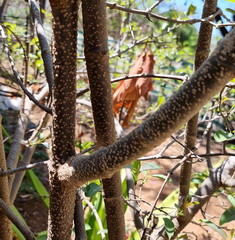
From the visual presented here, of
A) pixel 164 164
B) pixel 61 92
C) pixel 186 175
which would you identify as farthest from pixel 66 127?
pixel 164 164

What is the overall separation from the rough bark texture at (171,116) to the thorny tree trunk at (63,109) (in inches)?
2.1

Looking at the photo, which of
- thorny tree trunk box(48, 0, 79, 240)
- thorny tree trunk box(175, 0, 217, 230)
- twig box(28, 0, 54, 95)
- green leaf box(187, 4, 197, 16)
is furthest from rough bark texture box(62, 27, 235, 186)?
green leaf box(187, 4, 197, 16)

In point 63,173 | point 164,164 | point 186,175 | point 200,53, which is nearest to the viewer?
point 63,173

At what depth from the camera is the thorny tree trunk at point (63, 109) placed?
1.15ft

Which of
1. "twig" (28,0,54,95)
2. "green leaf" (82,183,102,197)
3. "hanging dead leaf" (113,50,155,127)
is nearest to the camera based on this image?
"twig" (28,0,54,95)

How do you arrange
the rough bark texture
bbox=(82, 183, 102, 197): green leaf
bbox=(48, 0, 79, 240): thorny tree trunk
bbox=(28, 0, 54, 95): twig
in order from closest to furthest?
the rough bark texture → bbox=(48, 0, 79, 240): thorny tree trunk → bbox=(28, 0, 54, 95): twig → bbox=(82, 183, 102, 197): green leaf

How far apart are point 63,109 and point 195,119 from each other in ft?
1.22

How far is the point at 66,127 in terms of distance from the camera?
0.40m

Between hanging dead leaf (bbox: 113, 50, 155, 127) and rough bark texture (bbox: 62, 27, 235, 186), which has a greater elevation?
hanging dead leaf (bbox: 113, 50, 155, 127)

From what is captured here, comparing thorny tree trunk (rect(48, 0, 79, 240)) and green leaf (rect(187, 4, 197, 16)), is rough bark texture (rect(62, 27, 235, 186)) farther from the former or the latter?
green leaf (rect(187, 4, 197, 16))

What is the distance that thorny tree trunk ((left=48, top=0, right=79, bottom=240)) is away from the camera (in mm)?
351

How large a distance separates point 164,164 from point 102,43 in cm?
310

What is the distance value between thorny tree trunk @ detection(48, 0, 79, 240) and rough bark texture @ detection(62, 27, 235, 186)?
54 mm

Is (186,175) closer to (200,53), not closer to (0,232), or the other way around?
(200,53)
